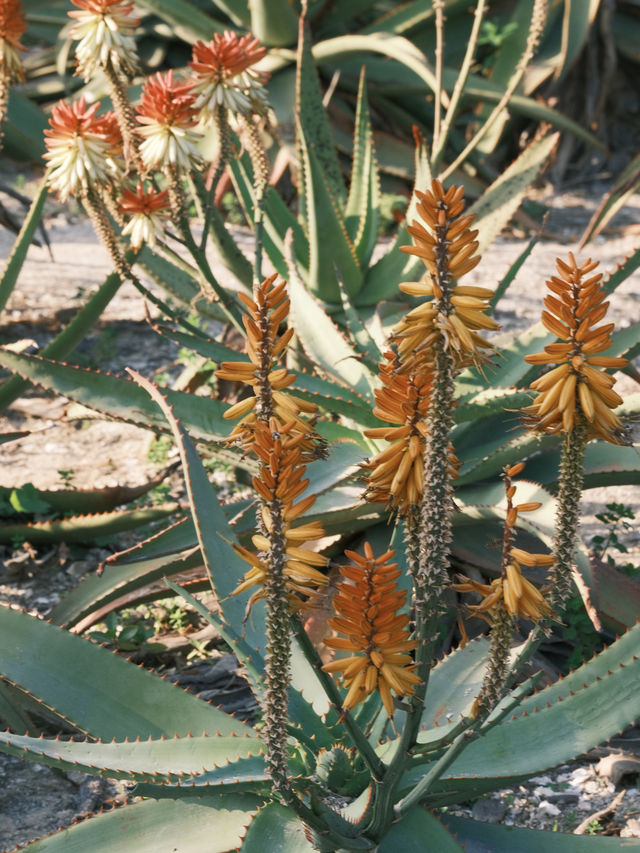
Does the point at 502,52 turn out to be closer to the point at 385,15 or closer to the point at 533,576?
the point at 385,15

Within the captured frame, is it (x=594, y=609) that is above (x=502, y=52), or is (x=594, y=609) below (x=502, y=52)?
below

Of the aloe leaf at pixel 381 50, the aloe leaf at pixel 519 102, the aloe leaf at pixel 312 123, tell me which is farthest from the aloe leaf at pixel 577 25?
the aloe leaf at pixel 312 123

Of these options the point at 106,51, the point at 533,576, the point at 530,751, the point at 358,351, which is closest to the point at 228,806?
the point at 530,751

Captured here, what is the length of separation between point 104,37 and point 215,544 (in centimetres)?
129

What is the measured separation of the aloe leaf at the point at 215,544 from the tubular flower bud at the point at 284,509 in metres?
0.39

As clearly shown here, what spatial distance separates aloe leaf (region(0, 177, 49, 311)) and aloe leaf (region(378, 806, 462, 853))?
1828 millimetres

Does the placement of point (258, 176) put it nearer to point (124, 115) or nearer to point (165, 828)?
point (124, 115)

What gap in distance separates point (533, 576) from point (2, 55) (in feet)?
6.15

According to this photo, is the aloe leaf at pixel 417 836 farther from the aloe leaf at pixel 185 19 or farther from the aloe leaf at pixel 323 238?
the aloe leaf at pixel 185 19

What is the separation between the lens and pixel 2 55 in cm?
246

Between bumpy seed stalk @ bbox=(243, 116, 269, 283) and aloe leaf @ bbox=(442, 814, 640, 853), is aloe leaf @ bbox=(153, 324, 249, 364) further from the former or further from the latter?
aloe leaf @ bbox=(442, 814, 640, 853)

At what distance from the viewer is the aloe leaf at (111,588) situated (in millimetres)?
2178

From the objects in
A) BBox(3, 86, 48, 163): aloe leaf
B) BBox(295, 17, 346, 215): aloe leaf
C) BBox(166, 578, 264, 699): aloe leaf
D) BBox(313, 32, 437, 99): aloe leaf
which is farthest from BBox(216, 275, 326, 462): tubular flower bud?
BBox(3, 86, 48, 163): aloe leaf

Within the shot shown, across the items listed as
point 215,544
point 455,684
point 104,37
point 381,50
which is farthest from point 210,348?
point 381,50
